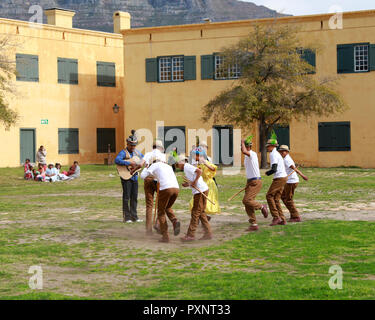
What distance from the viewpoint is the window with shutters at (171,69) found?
121ft

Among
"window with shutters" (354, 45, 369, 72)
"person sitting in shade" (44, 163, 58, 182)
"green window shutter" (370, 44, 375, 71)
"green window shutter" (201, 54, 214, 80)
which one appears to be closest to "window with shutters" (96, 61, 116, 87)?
"green window shutter" (201, 54, 214, 80)

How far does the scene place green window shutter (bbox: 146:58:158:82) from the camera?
37.3 meters

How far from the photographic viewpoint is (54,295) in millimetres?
7547

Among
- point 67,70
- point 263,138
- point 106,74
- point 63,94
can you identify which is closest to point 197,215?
point 263,138

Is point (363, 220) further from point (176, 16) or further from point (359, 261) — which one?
point (176, 16)

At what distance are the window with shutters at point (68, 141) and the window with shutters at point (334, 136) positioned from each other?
13858mm

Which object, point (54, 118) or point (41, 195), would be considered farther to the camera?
point (54, 118)

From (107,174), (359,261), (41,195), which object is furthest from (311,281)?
(107,174)

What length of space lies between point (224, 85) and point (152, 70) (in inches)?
167

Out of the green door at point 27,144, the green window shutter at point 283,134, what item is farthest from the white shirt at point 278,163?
the green door at point 27,144

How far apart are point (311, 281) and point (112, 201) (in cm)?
1154

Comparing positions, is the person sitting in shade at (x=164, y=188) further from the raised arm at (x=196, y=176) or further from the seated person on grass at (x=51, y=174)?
the seated person on grass at (x=51, y=174)

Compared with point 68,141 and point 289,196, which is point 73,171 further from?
point 289,196

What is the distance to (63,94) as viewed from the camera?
1522 inches
